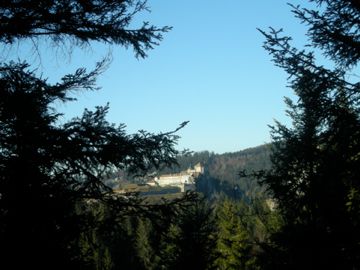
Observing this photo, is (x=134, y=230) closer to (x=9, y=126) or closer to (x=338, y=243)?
(x=338, y=243)

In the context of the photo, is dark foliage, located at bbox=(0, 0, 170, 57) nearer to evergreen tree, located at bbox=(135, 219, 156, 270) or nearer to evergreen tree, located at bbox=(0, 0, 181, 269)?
evergreen tree, located at bbox=(0, 0, 181, 269)

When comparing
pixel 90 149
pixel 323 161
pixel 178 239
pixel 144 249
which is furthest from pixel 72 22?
pixel 144 249

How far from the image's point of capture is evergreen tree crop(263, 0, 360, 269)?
6527 mm

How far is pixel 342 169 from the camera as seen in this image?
672cm

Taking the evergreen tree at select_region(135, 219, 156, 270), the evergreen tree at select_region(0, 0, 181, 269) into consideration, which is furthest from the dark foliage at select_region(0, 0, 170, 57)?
the evergreen tree at select_region(135, 219, 156, 270)

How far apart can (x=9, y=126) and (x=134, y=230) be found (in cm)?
4494

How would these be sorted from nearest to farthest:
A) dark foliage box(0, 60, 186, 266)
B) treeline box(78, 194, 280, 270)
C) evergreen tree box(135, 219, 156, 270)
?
dark foliage box(0, 60, 186, 266) < treeline box(78, 194, 280, 270) < evergreen tree box(135, 219, 156, 270)

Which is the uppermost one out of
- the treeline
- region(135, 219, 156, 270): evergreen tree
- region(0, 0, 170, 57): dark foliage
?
region(0, 0, 170, 57): dark foliage

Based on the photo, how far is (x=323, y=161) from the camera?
27.6 feet

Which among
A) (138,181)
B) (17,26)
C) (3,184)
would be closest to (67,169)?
(3,184)

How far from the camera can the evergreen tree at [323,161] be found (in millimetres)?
6527

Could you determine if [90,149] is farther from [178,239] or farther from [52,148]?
[178,239]

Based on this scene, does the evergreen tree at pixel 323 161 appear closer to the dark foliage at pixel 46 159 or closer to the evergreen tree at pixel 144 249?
the dark foliage at pixel 46 159

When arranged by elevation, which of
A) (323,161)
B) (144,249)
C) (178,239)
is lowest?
(144,249)
